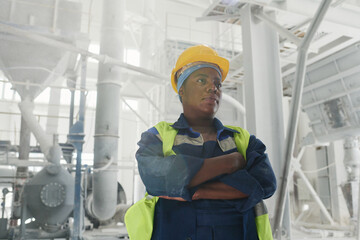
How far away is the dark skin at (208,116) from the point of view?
4.17 ft

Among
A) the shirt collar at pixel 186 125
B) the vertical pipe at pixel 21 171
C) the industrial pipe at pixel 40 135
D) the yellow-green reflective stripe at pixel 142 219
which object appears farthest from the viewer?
the industrial pipe at pixel 40 135

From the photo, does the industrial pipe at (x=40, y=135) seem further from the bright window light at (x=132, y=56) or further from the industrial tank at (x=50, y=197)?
the bright window light at (x=132, y=56)

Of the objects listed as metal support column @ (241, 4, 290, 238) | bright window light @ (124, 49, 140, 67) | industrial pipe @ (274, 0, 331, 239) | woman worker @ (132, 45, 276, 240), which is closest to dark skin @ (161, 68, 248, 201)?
woman worker @ (132, 45, 276, 240)

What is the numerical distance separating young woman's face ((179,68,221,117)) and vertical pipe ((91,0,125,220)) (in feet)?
14.0

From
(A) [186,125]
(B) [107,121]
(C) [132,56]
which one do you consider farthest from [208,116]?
(C) [132,56]

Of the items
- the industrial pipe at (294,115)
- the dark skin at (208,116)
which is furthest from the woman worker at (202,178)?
the industrial pipe at (294,115)

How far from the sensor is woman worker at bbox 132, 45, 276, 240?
1.24 metres

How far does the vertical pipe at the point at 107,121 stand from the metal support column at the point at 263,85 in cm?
298

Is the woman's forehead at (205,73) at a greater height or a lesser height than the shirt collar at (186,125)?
greater

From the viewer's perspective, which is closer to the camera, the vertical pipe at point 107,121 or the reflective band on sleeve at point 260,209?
the reflective band on sleeve at point 260,209

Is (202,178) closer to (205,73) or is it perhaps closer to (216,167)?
(216,167)

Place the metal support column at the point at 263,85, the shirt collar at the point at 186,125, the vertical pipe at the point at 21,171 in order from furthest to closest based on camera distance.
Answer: the vertical pipe at the point at 21,171, the metal support column at the point at 263,85, the shirt collar at the point at 186,125

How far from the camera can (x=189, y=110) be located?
1.52 meters

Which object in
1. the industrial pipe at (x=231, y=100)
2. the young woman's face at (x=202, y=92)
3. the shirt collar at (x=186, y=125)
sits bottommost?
the shirt collar at (x=186, y=125)
